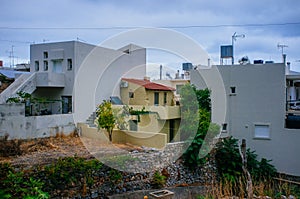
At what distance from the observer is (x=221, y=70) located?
45.3 ft

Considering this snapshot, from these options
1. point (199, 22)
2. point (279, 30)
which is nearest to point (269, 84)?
point (279, 30)

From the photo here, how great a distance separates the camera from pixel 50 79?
48.9 ft

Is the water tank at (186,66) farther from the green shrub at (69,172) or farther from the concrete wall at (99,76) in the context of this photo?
the green shrub at (69,172)

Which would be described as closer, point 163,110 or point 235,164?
point 235,164

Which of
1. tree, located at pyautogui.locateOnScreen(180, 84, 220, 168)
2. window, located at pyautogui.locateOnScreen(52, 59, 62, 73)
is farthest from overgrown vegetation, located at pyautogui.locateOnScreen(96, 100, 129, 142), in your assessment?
window, located at pyautogui.locateOnScreen(52, 59, 62, 73)

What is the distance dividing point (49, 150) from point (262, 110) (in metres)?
9.51

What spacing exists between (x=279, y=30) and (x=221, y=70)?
3715 mm

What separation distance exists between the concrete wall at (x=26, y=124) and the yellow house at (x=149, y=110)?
3407 mm

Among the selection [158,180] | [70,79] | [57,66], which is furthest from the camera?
[57,66]

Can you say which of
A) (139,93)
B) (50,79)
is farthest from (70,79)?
(139,93)

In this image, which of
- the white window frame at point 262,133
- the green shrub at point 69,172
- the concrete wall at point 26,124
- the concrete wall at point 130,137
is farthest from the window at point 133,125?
the white window frame at point 262,133

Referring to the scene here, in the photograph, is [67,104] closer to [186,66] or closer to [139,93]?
[139,93]

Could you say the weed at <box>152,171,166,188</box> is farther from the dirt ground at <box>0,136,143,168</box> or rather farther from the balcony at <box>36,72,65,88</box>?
the balcony at <box>36,72,65,88</box>

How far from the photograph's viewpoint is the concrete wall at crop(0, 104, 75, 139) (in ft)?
35.5
